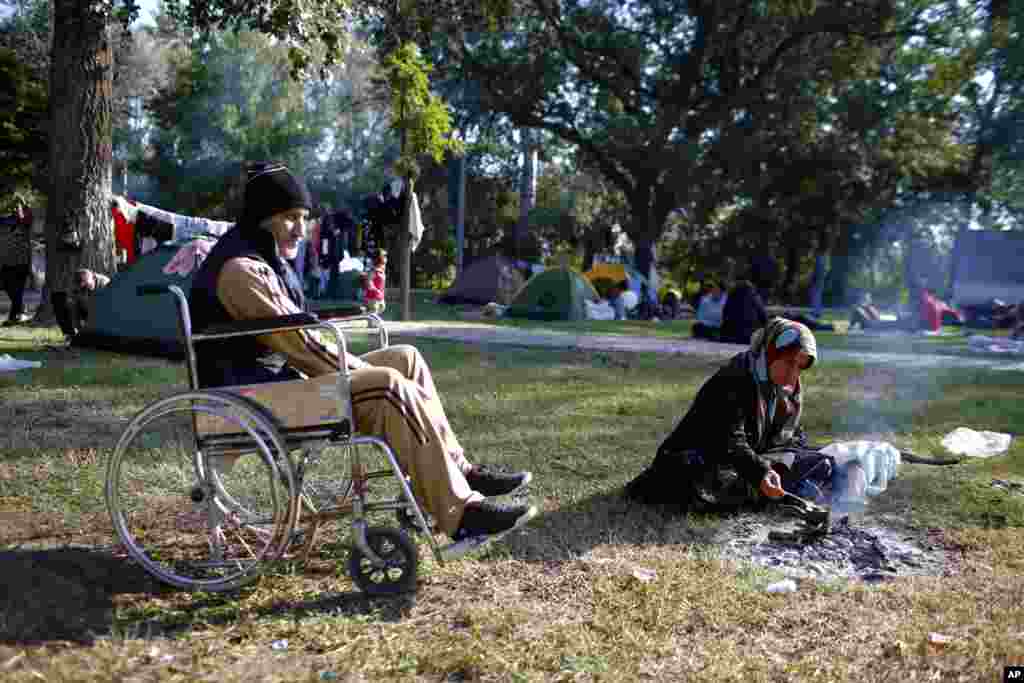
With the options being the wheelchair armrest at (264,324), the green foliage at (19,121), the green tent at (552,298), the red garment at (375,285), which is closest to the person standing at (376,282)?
the red garment at (375,285)

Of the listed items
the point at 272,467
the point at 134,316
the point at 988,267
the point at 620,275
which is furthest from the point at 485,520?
the point at 988,267

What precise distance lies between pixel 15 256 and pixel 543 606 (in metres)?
10.1

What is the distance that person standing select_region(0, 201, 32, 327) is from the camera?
411 inches

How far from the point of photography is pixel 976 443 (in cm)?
525

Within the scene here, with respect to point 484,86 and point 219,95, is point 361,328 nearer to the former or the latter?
point 484,86

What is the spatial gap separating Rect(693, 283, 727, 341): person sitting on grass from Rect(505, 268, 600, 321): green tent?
3.22 metres

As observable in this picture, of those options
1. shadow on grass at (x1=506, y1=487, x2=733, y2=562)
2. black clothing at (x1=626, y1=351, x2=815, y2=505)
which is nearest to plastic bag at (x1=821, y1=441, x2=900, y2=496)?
black clothing at (x1=626, y1=351, x2=815, y2=505)

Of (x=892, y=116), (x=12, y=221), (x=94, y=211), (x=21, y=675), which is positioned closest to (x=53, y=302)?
(x=94, y=211)

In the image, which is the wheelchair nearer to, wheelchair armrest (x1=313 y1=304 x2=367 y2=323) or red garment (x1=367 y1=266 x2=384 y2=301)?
wheelchair armrest (x1=313 y1=304 x2=367 y2=323)

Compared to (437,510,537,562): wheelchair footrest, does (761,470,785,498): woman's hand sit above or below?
above

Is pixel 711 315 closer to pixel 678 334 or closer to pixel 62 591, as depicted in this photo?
pixel 678 334

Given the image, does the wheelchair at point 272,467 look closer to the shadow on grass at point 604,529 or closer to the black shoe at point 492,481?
the black shoe at point 492,481

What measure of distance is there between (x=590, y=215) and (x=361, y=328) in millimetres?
28221

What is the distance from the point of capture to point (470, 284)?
20094 mm
